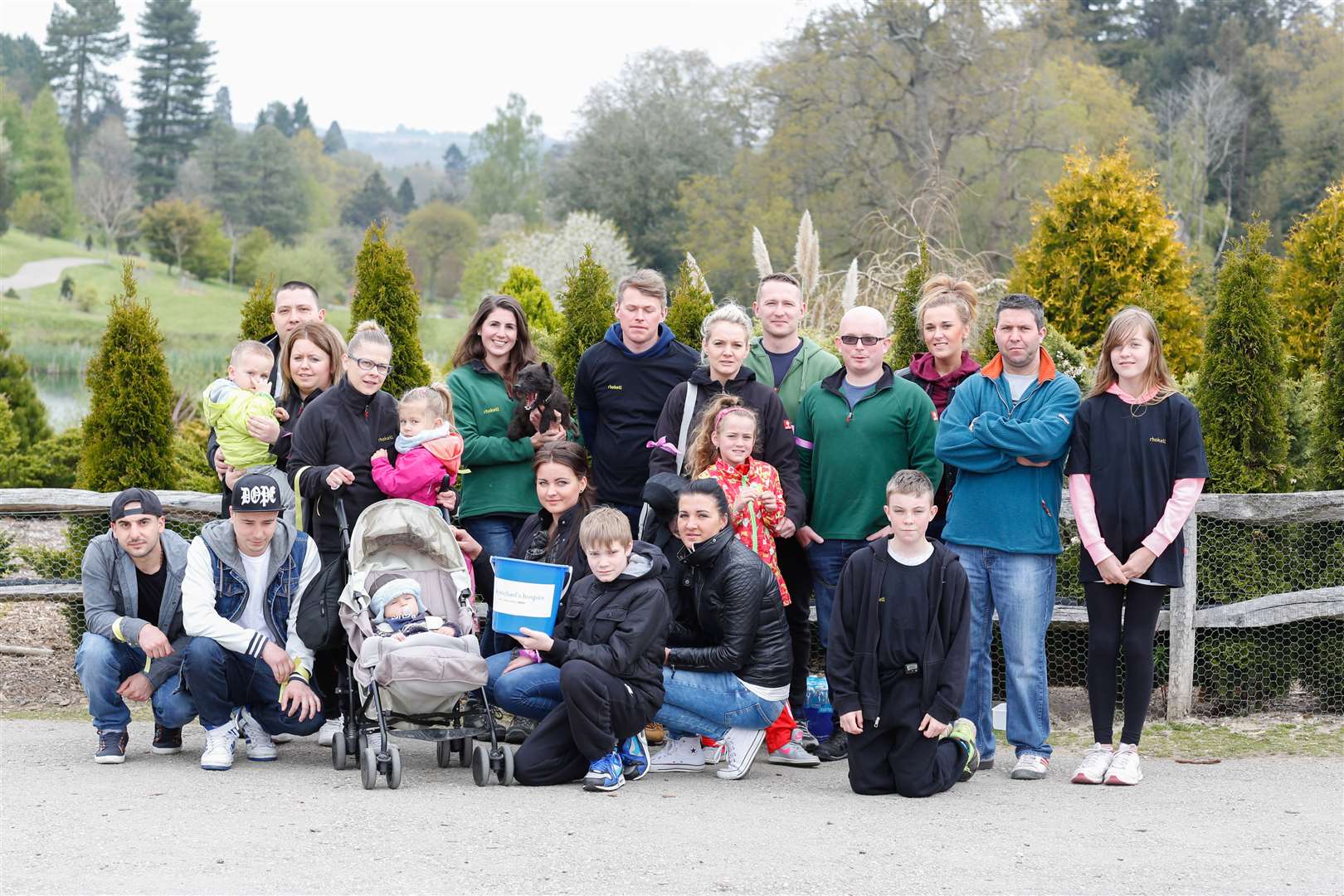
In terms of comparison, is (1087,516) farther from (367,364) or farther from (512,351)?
(367,364)

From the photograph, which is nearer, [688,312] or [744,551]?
[744,551]

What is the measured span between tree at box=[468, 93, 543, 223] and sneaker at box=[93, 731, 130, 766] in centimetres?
7636

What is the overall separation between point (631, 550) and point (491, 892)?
1868 millimetres

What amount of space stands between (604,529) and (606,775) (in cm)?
99

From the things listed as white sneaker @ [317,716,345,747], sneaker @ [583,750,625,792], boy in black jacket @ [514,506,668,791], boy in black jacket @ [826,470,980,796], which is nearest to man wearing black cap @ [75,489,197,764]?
white sneaker @ [317,716,345,747]

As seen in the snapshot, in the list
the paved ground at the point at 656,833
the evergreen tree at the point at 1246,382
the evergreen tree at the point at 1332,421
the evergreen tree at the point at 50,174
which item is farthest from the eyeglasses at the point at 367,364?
the evergreen tree at the point at 50,174

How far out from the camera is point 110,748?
5660mm

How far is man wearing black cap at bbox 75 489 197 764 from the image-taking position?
5.62 m

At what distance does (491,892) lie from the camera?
3.88 metres

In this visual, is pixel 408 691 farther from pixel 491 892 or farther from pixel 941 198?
pixel 941 198

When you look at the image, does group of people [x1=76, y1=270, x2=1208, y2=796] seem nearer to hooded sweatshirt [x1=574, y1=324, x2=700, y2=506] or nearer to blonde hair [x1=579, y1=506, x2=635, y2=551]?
blonde hair [x1=579, y1=506, x2=635, y2=551]

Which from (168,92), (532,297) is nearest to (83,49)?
(168,92)

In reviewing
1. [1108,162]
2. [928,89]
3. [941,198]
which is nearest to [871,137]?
[928,89]

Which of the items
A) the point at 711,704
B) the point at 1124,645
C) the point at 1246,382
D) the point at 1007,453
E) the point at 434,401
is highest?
the point at 1246,382
